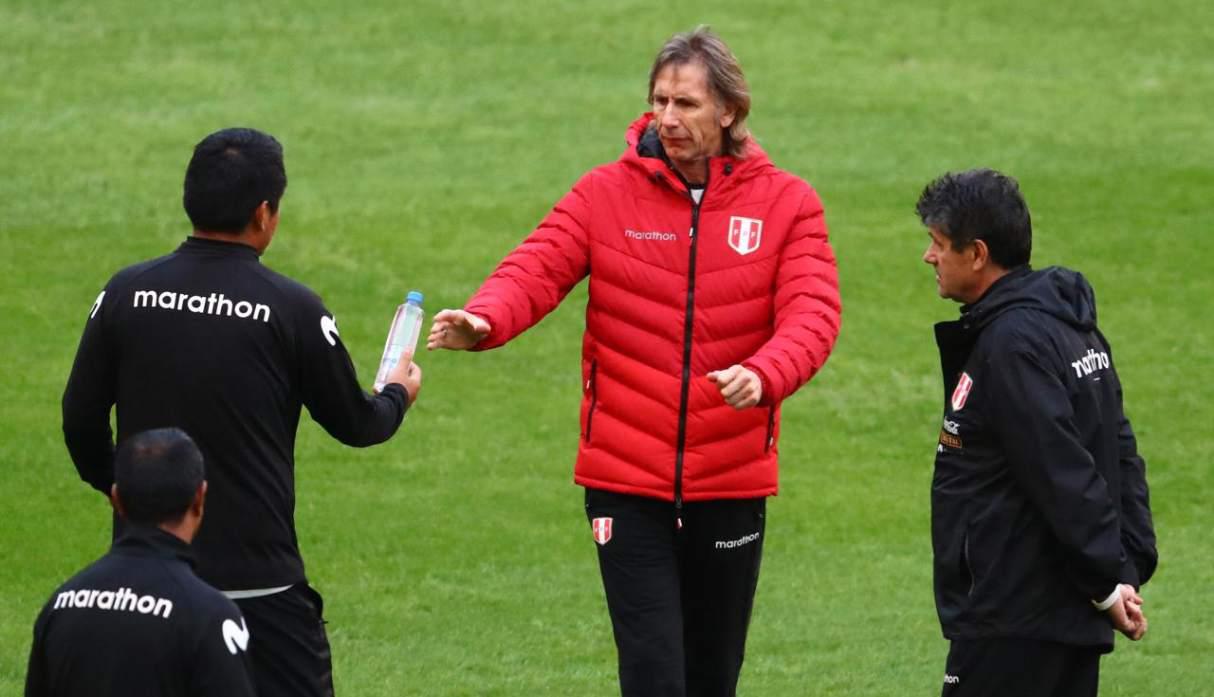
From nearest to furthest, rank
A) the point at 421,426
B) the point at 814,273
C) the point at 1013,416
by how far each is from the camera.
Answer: the point at 1013,416
the point at 814,273
the point at 421,426

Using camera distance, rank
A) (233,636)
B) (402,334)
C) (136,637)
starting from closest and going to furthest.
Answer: (136,637), (233,636), (402,334)

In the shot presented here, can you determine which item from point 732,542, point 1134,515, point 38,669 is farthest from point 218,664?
point 1134,515

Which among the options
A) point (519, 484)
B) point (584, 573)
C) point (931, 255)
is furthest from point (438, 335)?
point (519, 484)

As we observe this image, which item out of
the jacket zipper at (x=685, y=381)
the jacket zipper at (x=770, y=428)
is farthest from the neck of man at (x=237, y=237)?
the jacket zipper at (x=770, y=428)

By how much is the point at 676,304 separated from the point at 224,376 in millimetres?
1421

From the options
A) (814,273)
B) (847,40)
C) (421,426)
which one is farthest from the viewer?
(847,40)

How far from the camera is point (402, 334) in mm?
5488

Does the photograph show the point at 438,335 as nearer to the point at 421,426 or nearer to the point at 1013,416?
the point at 1013,416

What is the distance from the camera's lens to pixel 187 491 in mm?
4398

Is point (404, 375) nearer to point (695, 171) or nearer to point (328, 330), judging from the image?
point (328, 330)

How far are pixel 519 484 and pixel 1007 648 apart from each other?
5.32 meters

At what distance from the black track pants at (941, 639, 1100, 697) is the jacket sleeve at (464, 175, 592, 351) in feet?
5.10

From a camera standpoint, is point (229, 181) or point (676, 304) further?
point (676, 304)

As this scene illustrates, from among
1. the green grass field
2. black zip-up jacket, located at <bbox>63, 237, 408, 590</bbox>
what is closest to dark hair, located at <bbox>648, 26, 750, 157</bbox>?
black zip-up jacket, located at <bbox>63, 237, 408, 590</bbox>
